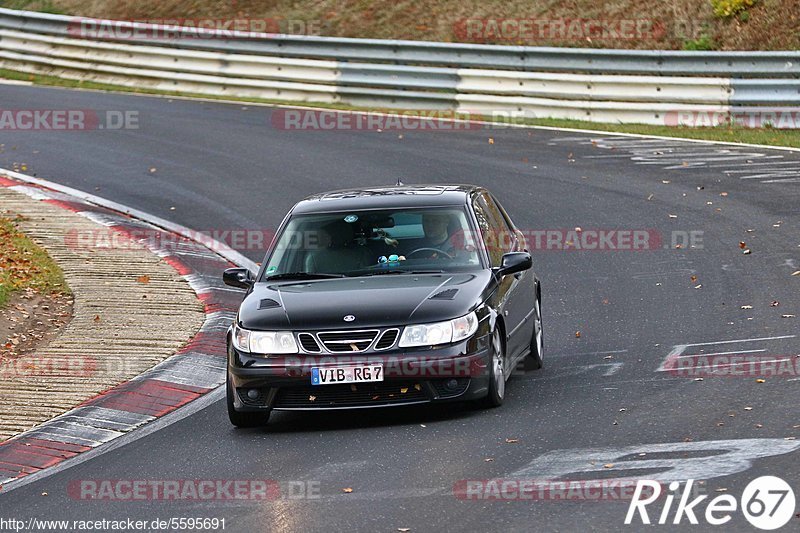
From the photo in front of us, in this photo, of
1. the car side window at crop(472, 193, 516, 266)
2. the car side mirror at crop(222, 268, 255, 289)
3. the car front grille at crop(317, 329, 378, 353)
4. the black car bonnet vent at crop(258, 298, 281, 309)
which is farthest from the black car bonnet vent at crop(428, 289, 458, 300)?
the car side mirror at crop(222, 268, 255, 289)

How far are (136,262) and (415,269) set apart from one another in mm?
5941

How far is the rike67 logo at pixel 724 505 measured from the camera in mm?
6871

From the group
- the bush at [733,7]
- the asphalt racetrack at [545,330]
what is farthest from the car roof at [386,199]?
the bush at [733,7]

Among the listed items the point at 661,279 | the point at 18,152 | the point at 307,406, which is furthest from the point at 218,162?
the point at 307,406

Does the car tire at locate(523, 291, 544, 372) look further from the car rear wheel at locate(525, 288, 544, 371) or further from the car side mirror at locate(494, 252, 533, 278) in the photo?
the car side mirror at locate(494, 252, 533, 278)

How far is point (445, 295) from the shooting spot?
9.79 meters

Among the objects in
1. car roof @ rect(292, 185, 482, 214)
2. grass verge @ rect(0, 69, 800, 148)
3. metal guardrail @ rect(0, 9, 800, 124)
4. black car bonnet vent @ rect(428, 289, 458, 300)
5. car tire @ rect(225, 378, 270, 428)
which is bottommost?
car tire @ rect(225, 378, 270, 428)

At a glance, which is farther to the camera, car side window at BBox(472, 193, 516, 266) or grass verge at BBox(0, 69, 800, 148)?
grass verge at BBox(0, 69, 800, 148)

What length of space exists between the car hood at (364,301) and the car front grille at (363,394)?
393 millimetres

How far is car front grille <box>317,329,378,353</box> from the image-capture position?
9445 millimetres

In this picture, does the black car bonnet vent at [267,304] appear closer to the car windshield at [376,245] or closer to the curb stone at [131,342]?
the car windshield at [376,245]

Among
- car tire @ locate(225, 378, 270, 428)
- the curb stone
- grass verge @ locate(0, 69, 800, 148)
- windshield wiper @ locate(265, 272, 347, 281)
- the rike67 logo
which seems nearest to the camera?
the rike67 logo

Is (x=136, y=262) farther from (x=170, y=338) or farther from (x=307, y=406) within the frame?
(x=307, y=406)

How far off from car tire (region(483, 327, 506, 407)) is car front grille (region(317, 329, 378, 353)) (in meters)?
0.86
